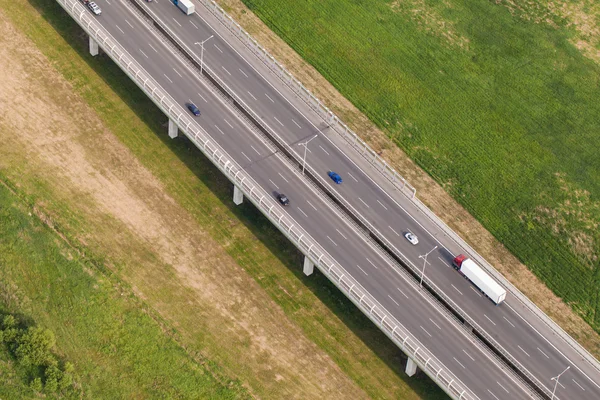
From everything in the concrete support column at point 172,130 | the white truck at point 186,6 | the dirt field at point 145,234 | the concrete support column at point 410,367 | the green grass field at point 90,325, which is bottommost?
the green grass field at point 90,325

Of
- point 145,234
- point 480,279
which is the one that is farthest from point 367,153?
point 145,234

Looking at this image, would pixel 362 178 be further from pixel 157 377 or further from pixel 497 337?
pixel 157 377

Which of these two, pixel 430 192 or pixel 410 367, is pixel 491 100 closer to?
pixel 430 192

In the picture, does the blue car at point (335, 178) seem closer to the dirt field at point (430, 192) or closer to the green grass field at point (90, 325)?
the dirt field at point (430, 192)

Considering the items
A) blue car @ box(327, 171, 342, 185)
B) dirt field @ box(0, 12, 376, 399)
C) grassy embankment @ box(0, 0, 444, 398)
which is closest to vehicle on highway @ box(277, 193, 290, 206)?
grassy embankment @ box(0, 0, 444, 398)

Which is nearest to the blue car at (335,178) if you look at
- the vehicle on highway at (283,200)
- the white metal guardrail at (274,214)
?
the vehicle on highway at (283,200)

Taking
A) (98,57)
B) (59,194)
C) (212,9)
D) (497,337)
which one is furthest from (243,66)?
(497,337)
